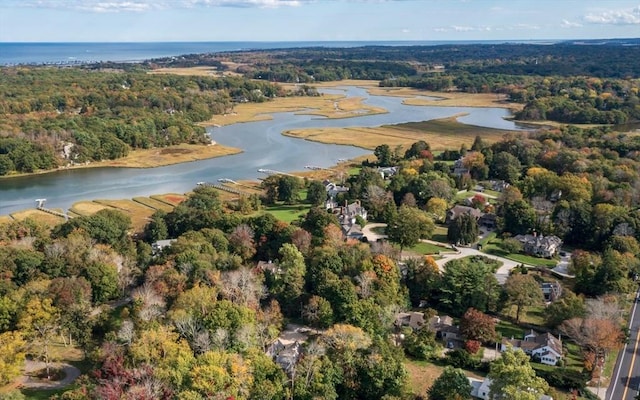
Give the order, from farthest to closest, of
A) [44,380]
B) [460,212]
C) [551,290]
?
[460,212] → [551,290] → [44,380]

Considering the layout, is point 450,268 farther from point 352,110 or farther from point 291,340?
point 352,110

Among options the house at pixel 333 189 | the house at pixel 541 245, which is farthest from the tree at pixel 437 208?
the house at pixel 333 189

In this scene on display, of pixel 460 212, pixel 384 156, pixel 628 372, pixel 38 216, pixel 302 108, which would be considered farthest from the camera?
pixel 302 108

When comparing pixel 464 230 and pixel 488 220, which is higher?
pixel 464 230

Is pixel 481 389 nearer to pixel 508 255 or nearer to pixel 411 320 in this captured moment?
pixel 411 320

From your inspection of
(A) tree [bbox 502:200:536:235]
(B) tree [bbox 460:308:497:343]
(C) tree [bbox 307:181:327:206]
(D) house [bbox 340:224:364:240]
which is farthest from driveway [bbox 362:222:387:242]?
(B) tree [bbox 460:308:497:343]

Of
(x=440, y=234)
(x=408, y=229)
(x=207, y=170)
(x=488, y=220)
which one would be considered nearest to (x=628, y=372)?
(x=408, y=229)

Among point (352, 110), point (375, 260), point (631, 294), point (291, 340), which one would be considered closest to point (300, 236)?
point (375, 260)
